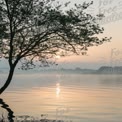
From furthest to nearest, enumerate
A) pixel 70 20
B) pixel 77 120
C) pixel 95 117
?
1. pixel 95 117
2. pixel 77 120
3. pixel 70 20

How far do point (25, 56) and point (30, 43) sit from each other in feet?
3.79

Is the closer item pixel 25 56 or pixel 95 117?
pixel 25 56

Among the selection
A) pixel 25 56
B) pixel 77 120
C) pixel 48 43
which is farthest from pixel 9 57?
pixel 77 120

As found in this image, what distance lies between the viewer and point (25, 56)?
26.2 metres

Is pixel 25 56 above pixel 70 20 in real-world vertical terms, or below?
below

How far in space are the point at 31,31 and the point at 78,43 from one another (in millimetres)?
3497

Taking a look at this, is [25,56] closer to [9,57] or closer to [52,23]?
[9,57]

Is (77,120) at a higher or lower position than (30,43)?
lower

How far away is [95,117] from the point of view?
166 feet

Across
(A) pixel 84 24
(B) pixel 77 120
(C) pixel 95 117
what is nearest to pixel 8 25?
(A) pixel 84 24

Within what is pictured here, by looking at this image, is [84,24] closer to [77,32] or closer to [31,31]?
[77,32]

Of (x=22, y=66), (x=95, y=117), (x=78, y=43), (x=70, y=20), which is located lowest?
(x=95, y=117)

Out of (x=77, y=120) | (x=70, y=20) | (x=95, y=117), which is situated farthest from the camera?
(x=95, y=117)

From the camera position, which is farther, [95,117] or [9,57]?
[95,117]
